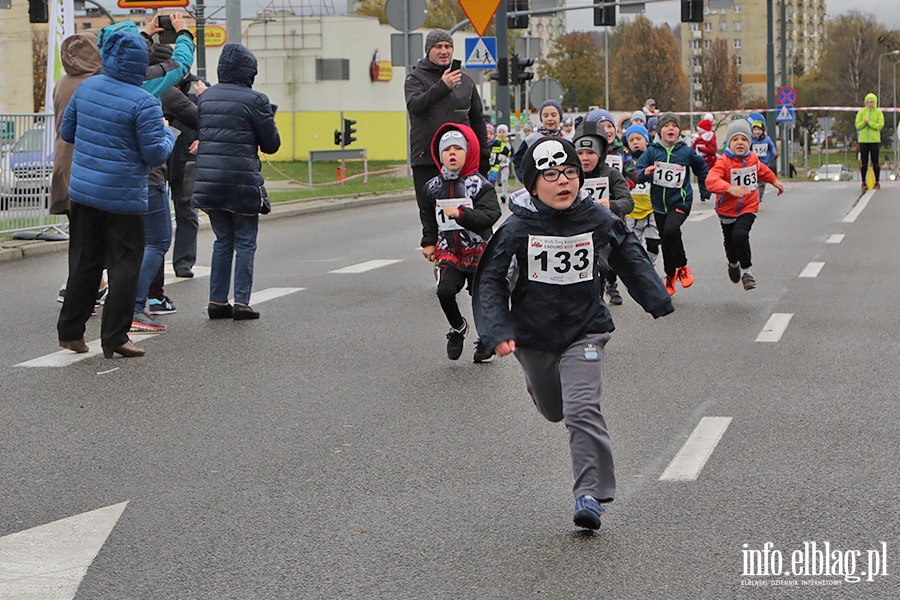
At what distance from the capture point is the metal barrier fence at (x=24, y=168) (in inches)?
645

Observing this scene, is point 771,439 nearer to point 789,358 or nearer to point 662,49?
point 789,358

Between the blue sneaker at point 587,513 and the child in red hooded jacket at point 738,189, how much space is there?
7.66m

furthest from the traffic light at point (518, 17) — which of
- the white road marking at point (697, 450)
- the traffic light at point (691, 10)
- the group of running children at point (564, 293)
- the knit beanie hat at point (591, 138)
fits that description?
the group of running children at point (564, 293)

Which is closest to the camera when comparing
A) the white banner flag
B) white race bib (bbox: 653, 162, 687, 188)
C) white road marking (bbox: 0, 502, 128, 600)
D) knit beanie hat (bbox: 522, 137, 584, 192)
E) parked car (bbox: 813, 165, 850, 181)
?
white road marking (bbox: 0, 502, 128, 600)

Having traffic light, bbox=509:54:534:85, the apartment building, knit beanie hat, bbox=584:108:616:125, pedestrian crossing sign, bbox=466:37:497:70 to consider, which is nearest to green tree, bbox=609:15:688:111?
the apartment building

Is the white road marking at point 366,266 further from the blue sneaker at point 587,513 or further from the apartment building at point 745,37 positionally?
the apartment building at point 745,37

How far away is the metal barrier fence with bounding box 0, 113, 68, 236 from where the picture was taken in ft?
53.8

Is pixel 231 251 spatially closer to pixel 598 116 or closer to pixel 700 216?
pixel 598 116

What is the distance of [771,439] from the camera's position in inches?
275

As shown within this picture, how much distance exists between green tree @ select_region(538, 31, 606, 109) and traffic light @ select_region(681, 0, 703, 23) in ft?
338

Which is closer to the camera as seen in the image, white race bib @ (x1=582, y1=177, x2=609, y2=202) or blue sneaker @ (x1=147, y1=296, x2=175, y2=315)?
white race bib @ (x1=582, y1=177, x2=609, y2=202)

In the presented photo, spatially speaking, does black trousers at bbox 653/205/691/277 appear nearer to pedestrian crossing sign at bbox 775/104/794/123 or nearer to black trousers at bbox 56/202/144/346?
black trousers at bbox 56/202/144/346

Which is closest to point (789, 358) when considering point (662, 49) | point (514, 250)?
point (514, 250)

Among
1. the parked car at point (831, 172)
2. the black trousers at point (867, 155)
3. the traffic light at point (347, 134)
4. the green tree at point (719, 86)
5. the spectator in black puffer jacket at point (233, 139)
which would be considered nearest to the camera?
the spectator in black puffer jacket at point (233, 139)
